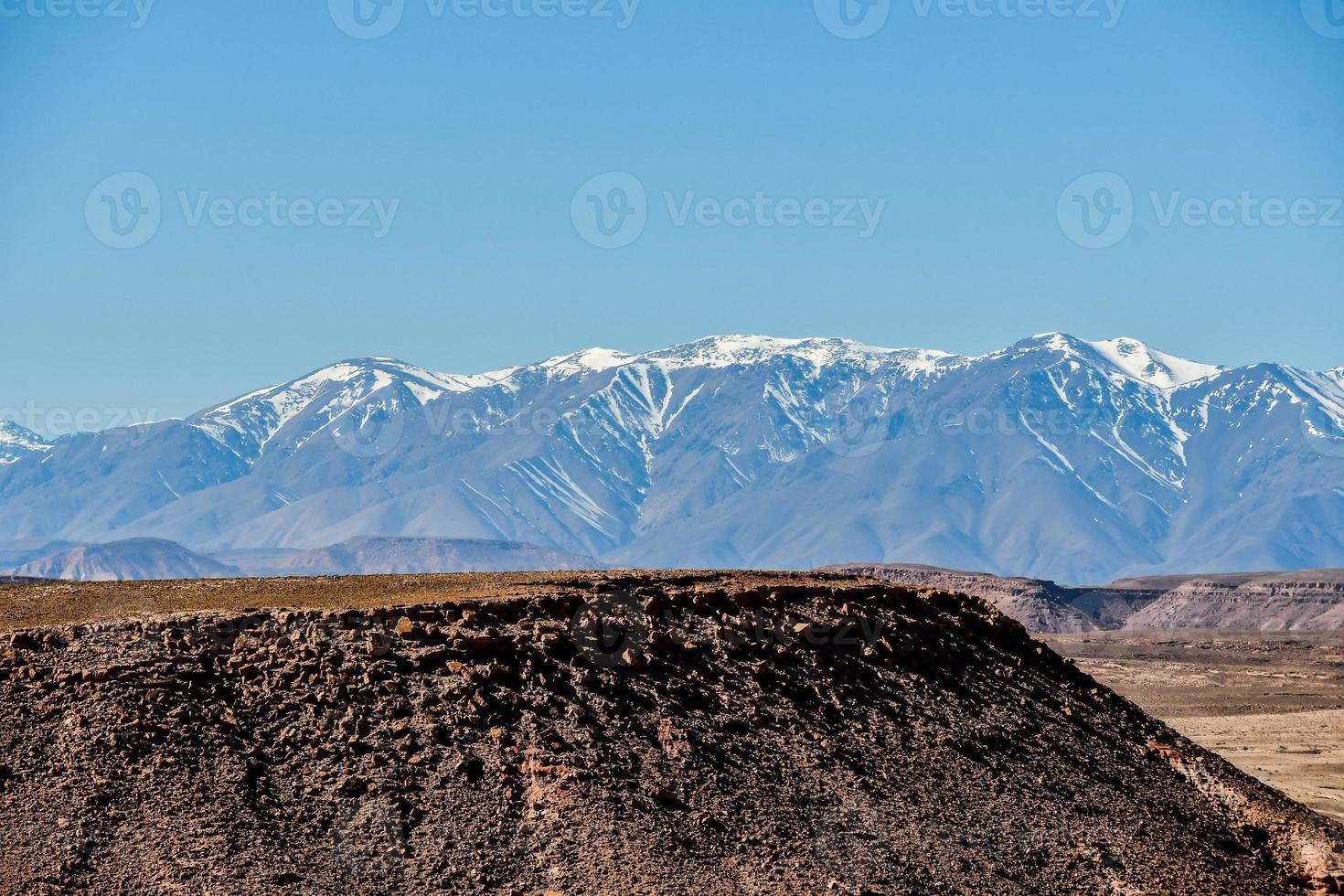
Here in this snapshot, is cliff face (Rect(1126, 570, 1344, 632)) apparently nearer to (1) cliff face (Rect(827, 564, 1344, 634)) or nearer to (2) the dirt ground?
(1) cliff face (Rect(827, 564, 1344, 634))

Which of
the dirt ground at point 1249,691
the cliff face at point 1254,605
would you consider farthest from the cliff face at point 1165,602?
the dirt ground at point 1249,691

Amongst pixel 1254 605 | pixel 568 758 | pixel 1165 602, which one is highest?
pixel 568 758

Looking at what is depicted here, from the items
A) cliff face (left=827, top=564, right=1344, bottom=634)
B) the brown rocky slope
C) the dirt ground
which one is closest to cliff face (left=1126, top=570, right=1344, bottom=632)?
cliff face (left=827, top=564, right=1344, bottom=634)

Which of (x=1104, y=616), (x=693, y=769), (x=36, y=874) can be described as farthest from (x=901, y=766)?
(x=1104, y=616)

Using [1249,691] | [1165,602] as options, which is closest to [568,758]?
[1249,691]

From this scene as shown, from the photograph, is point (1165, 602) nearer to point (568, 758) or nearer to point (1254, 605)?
point (1254, 605)

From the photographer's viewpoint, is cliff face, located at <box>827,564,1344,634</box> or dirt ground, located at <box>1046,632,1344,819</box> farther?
cliff face, located at <box>827,564,1344,634</box>
